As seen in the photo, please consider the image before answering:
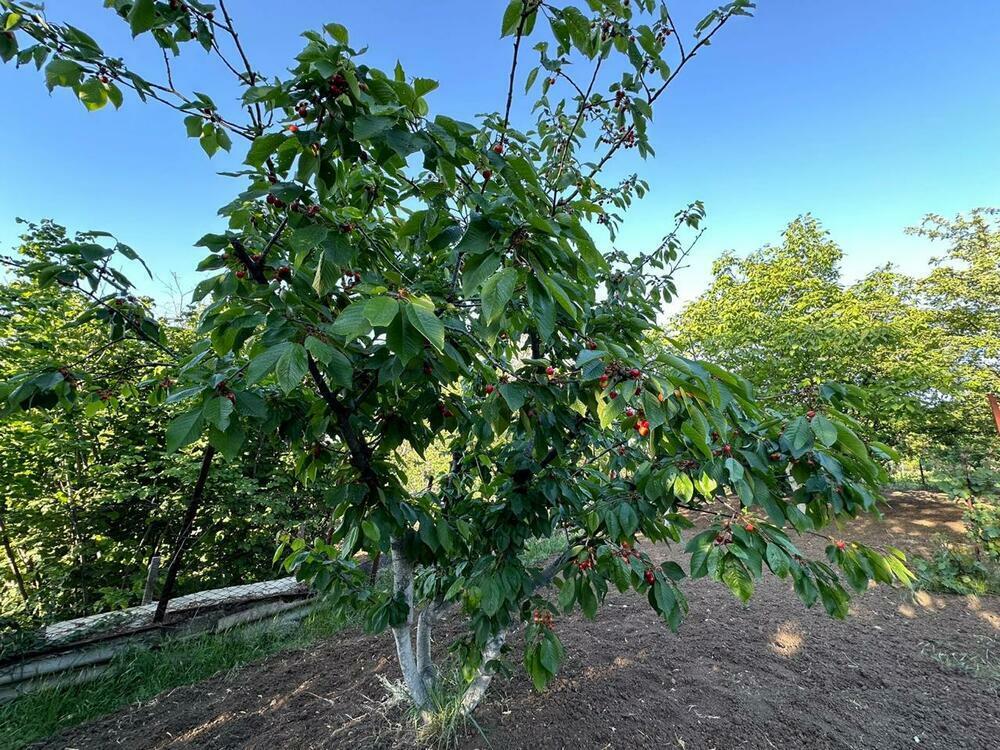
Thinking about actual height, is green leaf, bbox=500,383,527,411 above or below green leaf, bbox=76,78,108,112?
below

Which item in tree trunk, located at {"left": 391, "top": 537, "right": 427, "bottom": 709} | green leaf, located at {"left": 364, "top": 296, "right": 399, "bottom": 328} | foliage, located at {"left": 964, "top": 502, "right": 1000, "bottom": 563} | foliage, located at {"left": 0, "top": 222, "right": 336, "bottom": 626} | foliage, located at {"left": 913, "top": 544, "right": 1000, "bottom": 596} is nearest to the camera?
green leaf, located at {"left": 364, "top": 296, "right": 399, "bottom": 328}

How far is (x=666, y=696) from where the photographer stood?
7.84 feet

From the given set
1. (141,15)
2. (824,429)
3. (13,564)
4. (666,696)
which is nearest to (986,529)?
(666,696)

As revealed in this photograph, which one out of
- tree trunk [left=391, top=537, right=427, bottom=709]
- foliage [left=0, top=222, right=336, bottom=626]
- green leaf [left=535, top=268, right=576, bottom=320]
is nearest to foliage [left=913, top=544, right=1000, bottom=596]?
tree trunk [left=391, top=537, right=427, bottom=709]

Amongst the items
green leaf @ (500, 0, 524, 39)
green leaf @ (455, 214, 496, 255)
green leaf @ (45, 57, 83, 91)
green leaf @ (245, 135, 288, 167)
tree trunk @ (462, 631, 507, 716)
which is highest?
green leaf @ (500, 0, 524, 39)

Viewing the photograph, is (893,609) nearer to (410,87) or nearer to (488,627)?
(488,627)

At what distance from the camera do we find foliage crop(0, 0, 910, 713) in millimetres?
986

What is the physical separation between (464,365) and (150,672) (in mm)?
3758

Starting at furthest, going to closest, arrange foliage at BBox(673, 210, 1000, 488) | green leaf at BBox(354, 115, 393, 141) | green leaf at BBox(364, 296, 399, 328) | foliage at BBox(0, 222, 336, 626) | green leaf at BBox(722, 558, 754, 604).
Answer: foliage at BBox(673, 210, 1000, 488) < foliage at BBox(0, 222, 336, 626) < green leaf at BBox(722, 558, 754, 604) < green leaf at BBox(354, 115, 393, 141) < green leaf at BBox(364, 296, 399, 328)

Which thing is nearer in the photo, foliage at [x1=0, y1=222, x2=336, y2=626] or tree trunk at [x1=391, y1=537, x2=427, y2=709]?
tree trunk at [x1=391, y1=537, x2=427, y2=709]

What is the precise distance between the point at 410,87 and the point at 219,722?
10.9 ft

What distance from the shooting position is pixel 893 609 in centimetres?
381

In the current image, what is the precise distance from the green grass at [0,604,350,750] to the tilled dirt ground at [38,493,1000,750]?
16cm

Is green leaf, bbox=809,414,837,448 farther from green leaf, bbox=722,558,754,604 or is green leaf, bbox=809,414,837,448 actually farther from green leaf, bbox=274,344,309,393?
green leaf, bbox=274,344,309,393
